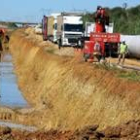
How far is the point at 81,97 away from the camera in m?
29.3

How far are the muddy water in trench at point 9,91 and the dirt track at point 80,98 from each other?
0.78 metres

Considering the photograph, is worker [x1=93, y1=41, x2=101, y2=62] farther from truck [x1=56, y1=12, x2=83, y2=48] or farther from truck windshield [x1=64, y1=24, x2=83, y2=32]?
truck windshield [x1=64, y1=24, x2=83, y2=32]

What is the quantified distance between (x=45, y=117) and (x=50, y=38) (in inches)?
2492

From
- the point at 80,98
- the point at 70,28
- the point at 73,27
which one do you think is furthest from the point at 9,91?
the point at 70,28

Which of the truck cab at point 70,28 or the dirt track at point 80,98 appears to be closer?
the dirt track at point 80,98

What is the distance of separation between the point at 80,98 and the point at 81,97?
82mm

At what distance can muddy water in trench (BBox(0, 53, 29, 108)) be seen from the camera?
134 ft

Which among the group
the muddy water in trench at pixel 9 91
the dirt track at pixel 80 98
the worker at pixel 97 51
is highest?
the worker at pixel 97 51

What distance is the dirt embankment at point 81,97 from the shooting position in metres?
23.3

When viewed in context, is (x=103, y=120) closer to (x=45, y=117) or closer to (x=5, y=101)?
(x=45, y=117)

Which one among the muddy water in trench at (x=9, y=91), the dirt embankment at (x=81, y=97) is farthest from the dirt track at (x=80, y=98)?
the muddy water in trench at (x=9, y=91)

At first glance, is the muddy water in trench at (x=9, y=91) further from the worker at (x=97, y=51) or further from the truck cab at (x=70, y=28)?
the truck cab at (x=70, y=28)

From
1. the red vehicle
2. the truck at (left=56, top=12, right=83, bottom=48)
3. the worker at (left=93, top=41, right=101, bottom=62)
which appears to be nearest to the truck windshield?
the truck at (left=56, top=12, right=83, bottom=48)

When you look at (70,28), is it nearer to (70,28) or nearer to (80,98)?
(70,28)
